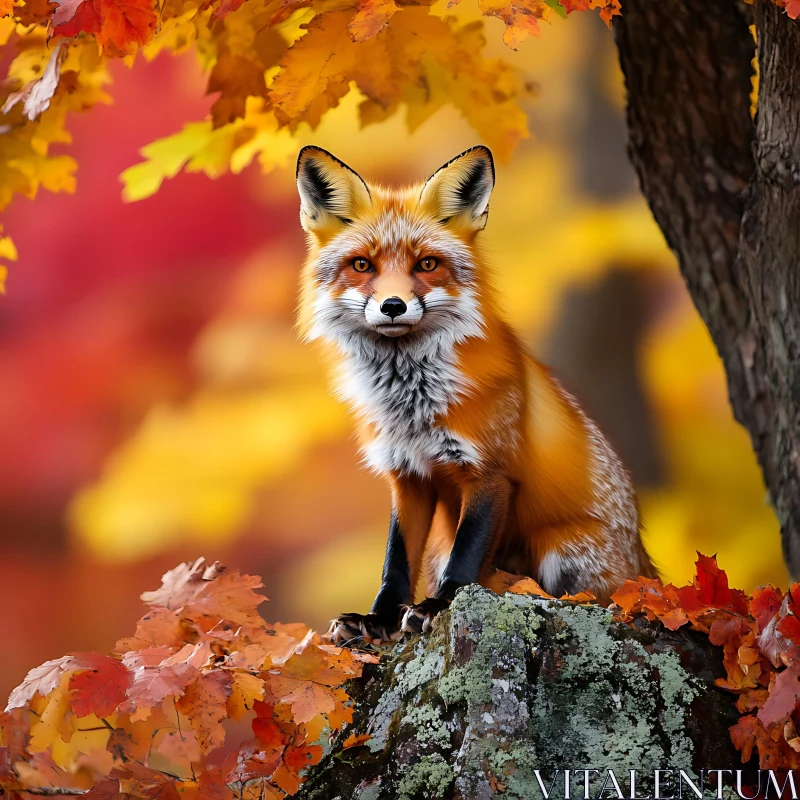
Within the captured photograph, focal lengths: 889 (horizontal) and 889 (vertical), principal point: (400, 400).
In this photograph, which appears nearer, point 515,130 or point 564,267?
point 515,130

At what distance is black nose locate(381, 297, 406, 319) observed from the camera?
2.48 meters

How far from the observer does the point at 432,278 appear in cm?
262

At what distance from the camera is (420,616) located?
2320 mm

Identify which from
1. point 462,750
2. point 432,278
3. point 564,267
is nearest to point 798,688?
point 462,750

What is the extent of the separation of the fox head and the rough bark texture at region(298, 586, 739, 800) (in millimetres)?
896

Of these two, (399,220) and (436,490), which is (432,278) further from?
(436,490)

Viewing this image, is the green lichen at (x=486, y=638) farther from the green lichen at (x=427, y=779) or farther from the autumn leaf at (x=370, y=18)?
the autumn leaf at (x=370, y=18)

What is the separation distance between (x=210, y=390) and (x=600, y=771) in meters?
3.72

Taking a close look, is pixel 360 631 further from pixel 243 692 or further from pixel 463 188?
pixel 463 188

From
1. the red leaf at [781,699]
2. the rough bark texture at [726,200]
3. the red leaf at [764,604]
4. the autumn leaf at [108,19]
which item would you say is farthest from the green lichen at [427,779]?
the autumn leaf at [108,19]

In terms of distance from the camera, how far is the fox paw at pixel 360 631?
7.99 ft

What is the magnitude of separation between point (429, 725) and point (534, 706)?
9.8 inches

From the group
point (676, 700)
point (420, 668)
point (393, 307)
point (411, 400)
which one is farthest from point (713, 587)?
point (393, 307)

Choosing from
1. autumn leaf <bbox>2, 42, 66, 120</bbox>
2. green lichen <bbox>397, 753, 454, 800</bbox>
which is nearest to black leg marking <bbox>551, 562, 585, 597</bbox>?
green lichen <bbox>397, 753, 454, 800</bbox>
